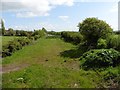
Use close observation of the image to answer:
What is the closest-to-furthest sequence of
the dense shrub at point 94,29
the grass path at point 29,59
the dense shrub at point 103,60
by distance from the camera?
the dense shrub at point 103,60 < the grass path at point 29,59 < the dense shrub at point 94,29

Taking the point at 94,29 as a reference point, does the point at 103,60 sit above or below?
below

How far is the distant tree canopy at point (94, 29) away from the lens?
1148 inches

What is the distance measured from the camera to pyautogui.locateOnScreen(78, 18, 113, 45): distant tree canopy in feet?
95.6

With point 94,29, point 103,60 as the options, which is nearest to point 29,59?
point 103,60

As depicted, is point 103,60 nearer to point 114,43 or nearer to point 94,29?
point 114,43

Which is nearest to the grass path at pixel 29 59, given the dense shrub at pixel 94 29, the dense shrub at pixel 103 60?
the dense shrub at pixel 103 60

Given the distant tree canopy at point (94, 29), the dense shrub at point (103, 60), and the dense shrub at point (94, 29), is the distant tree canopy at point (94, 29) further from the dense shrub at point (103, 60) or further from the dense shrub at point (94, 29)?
the dense shrub at point (103, 60)

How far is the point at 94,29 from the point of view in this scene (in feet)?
95.9

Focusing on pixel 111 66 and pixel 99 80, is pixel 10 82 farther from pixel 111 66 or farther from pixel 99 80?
pixel 111 66

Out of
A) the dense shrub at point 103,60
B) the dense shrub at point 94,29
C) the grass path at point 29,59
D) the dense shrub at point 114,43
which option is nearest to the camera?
the dense shrub at point 103,60

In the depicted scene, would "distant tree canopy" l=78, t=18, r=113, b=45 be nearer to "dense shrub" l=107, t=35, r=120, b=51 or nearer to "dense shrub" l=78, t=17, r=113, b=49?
"dense shrub" l=78, t=17, r=113, b=49

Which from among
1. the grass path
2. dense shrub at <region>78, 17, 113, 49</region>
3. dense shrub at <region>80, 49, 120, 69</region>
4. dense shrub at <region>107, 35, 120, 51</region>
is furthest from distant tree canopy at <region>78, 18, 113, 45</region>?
dense shrub at <region>80, 49, 120, 69</region>

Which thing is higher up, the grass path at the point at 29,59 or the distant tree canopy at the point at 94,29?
the distant tree canopy at the point at 94,29

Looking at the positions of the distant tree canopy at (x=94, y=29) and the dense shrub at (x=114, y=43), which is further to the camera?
the distant tree canopy at (x=94, y=29)
